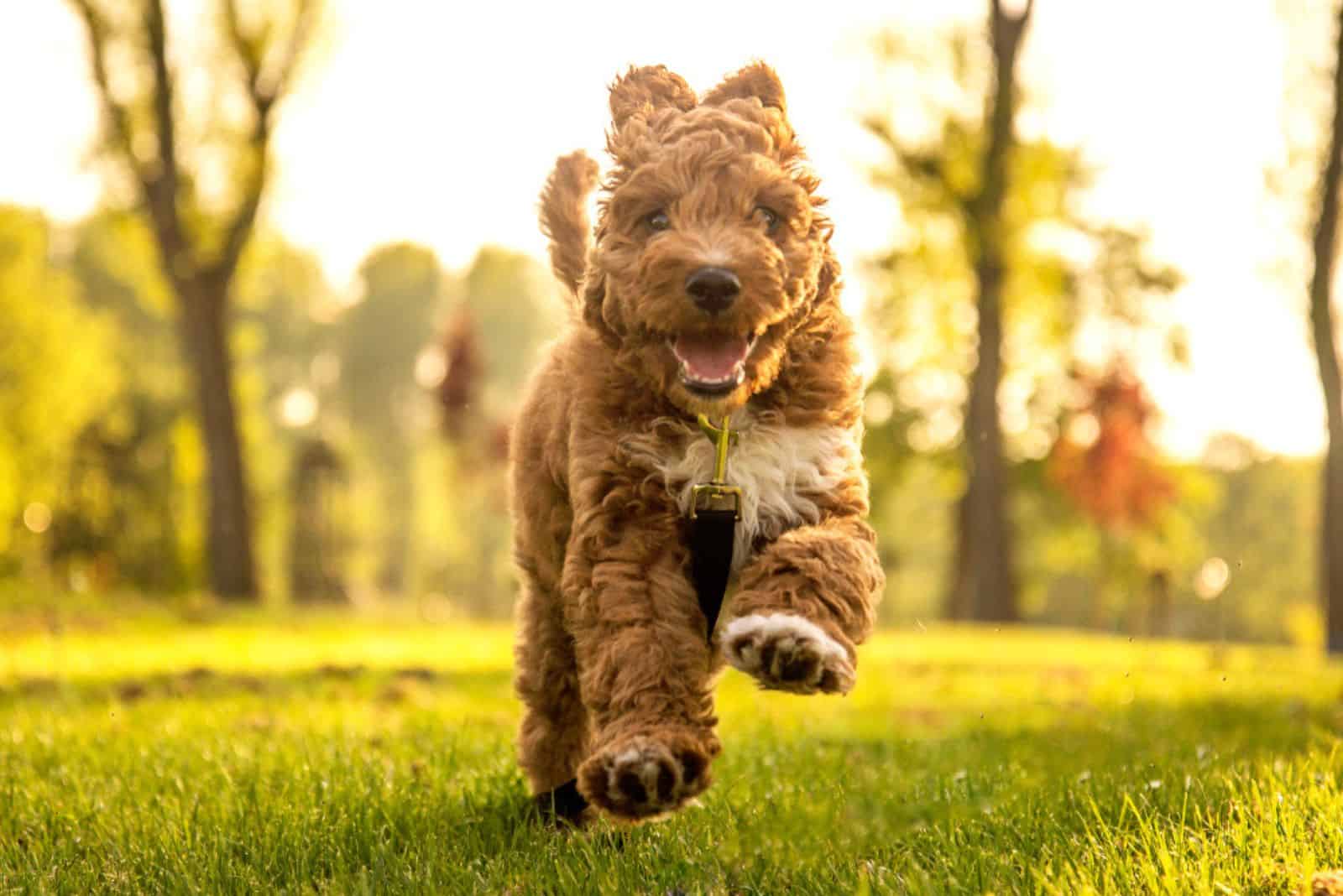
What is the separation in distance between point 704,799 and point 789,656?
1593 millimetres

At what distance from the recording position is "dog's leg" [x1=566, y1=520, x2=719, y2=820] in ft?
10.1

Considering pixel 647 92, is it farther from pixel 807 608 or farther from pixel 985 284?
pixel 985 284

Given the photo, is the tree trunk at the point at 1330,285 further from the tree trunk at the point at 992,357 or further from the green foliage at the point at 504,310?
the green foliage at the point at 504,310

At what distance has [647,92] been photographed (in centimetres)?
380

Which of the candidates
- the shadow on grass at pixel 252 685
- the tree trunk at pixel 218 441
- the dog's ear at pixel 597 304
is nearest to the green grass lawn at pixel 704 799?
the shadow on grass at pixel 252 685

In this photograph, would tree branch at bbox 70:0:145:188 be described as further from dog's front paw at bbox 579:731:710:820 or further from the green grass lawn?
dog's front paw at bbox 579:731:710:820

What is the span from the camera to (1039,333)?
26.8m

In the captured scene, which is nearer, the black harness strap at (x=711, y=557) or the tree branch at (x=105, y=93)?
the black harness strap at (x=711, y=557)

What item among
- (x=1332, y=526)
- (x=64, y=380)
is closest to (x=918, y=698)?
(x=1332, y=526)

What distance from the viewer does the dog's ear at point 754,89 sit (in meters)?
3.79

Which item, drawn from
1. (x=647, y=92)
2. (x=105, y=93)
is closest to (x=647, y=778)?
(x=647, y=92)

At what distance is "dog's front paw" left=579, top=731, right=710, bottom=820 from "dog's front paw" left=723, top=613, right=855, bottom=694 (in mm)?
242

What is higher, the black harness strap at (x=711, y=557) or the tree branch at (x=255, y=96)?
the tree branch at (x=255, y=96)

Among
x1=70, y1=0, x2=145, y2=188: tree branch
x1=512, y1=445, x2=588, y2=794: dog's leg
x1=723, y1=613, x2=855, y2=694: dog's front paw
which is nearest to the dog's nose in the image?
x1=723, y1=613, x2=855, y2=694: dog's front paw
